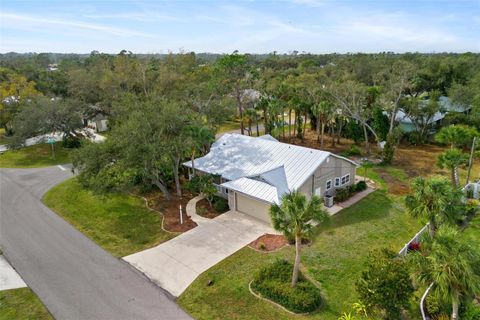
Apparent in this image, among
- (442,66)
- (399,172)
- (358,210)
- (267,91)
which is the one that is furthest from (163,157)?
(442,66)

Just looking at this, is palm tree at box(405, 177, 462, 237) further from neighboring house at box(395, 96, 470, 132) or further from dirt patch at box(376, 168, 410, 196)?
neighboring house at box(395, 96, 470, 132)

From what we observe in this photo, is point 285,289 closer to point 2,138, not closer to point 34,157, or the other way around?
point 34,157

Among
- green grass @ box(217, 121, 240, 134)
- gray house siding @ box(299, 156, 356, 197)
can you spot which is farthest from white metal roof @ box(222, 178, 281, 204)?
green grass @ box(217, 121, 240, 134)

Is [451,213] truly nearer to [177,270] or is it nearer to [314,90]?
[177,270]

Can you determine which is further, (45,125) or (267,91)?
(267,91)

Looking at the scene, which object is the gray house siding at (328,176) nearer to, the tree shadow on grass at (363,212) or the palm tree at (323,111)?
the tree shadow on grass at (363,212)

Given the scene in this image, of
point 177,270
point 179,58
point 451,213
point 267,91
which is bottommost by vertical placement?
point 177,270

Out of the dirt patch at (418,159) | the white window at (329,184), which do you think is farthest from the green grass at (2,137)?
the dirt patch at (418,159)
